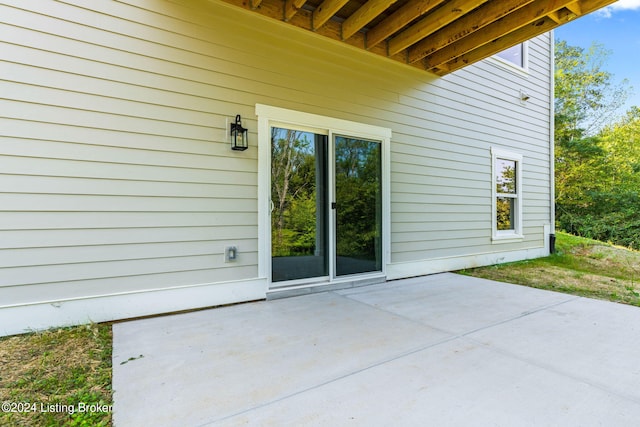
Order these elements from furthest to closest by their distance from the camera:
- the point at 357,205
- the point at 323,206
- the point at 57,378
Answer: the point at 357,205, the point at 323,206, the point at 57,378

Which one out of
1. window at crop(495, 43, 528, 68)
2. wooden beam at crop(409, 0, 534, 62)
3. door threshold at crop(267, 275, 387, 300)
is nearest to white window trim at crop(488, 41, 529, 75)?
window at crop(495, 43, 528, 68)

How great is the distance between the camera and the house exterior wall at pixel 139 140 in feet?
7.70

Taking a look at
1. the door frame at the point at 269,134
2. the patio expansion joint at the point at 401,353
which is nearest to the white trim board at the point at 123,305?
the door frame at the point at 269,134

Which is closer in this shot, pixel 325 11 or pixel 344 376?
pixel 344 376

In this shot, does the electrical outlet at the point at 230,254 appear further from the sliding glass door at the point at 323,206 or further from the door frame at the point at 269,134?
the sliding glass door at the point at 323,206

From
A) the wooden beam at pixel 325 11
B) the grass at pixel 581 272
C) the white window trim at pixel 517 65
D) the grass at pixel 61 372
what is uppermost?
the white window trim at pixel 517 65

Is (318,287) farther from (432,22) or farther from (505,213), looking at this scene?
(505,213)

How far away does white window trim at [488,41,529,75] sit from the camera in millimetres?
5477

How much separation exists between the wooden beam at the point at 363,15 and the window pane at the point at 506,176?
3.67 metres

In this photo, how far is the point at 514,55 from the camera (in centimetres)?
588

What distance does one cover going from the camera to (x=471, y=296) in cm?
350

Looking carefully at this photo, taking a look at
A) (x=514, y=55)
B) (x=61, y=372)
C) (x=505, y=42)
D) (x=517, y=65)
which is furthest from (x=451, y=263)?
(x=61, y=372)

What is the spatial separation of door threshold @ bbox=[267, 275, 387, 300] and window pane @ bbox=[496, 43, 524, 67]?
4.75m

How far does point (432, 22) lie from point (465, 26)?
0.41m
